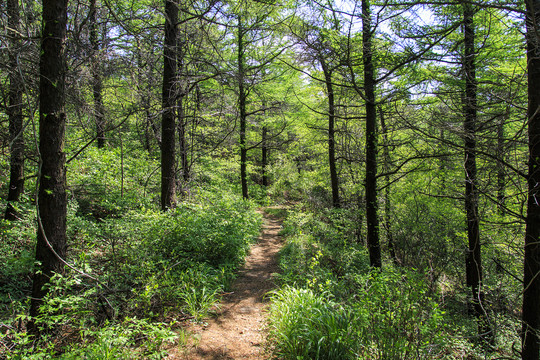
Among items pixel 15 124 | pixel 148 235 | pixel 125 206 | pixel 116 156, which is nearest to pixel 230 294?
pixel 148 235

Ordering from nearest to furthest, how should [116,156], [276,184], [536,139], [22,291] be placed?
[536,139]
[22,291]
[116,156]
[276,184]

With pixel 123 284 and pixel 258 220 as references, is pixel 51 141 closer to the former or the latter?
pixel 123 284

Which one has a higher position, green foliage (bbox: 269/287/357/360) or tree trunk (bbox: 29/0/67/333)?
tree trunk (bbox: 29/0/67/333)

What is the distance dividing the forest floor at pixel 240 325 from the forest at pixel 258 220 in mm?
136

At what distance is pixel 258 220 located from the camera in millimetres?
9945

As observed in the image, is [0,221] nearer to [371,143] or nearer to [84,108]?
[84,108]

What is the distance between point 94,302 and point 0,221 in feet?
10.6

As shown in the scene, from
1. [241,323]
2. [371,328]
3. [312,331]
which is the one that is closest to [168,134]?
[241,323]

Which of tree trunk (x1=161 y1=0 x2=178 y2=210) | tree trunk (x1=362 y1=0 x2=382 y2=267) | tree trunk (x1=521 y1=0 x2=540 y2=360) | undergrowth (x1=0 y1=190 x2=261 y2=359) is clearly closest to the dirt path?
undergrowth (x1=0 y1=190 x2=261 y2=359)

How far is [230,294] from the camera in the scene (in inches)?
203

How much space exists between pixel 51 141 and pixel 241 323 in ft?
11.8

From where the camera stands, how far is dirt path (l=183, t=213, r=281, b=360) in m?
3.46

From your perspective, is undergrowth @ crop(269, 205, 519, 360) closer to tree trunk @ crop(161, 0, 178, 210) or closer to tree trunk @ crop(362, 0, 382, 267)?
tree trunk @ crop(362, 0, 382, 267)

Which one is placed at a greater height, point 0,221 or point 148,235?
point 0,221
